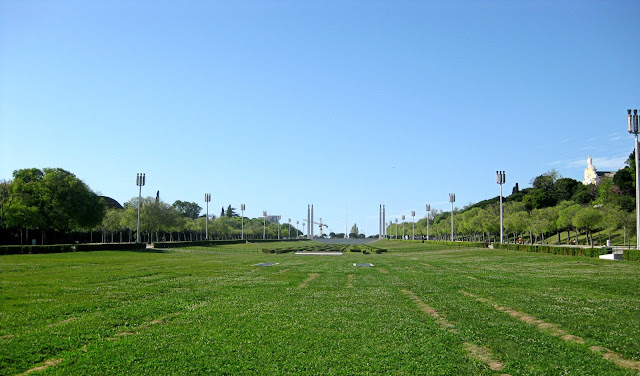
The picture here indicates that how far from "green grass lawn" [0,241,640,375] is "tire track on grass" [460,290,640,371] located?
3cm

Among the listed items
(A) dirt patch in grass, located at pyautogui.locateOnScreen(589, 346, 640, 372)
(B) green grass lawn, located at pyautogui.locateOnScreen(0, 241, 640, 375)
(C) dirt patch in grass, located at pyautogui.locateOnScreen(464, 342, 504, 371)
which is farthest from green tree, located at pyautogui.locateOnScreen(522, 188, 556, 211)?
(C) dirt patch in grass, located at pyautogui.locateOnScreen(464, 342, 504, 371)

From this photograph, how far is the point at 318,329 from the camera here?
1239 cm

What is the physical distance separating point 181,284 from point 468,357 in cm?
1580

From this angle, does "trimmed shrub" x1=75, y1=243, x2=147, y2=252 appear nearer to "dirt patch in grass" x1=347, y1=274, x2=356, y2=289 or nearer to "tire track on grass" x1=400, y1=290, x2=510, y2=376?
"dirt patch in grass" x1=347, y1=274, x2=356, y2=289

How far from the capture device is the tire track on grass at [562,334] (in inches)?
371

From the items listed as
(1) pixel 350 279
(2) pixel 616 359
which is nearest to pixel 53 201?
(1) pixel 350 279

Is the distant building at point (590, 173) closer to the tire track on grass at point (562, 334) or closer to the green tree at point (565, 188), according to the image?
the green tree at point (565, 188)

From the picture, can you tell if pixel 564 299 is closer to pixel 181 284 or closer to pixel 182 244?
pixel 181 284

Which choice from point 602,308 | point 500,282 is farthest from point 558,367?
point 500,282

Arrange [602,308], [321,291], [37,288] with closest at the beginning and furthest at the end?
[602,308], [37,288], [321,291]

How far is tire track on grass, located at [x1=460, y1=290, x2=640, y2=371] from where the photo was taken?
9414 mm

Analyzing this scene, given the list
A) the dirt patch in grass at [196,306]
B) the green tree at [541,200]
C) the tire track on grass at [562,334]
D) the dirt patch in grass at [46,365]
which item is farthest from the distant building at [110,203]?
the dirt patch in grass at [46,365]

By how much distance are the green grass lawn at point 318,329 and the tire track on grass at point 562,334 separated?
0.03 meters

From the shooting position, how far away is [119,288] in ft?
66.9
